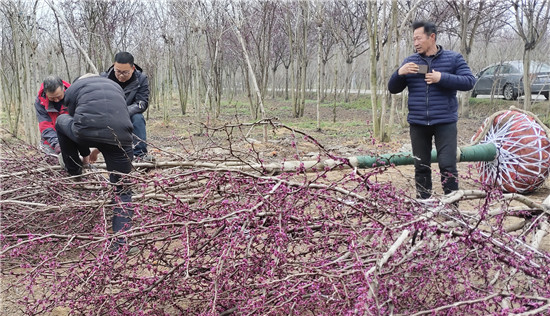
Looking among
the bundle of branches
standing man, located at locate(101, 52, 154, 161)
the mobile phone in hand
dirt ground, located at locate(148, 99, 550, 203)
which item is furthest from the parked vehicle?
the bundle of branches

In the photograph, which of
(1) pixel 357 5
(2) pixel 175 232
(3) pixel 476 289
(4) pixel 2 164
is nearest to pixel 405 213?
(3) pixel 476 289

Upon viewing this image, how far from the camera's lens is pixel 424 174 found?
3.75 metres

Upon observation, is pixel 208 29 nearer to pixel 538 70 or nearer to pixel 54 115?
pixel 54 115

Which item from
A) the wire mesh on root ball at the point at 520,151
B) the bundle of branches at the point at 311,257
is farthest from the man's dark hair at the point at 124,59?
the wire mesh on root ball at the point at 520,151

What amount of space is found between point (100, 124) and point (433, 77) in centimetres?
255

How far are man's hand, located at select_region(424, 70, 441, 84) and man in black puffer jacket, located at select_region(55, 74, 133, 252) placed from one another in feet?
7.72

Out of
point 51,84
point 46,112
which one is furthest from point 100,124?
point 46,112

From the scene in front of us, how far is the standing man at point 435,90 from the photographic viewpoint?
3535 mm

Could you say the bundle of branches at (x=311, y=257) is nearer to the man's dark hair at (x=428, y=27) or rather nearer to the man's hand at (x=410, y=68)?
the man's hand at (x=410, y=68)

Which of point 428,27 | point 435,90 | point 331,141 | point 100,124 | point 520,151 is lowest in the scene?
point 331,141

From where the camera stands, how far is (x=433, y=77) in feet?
11.4

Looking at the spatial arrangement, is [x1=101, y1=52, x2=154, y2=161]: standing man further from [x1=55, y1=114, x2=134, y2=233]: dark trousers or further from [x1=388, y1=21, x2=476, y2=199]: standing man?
[x1=388, y1=21, x2=476, y2=199]: standing man

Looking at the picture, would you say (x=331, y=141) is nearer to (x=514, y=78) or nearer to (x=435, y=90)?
(x=435, y=90)

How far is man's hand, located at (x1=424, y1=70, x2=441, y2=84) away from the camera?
3.47 m
